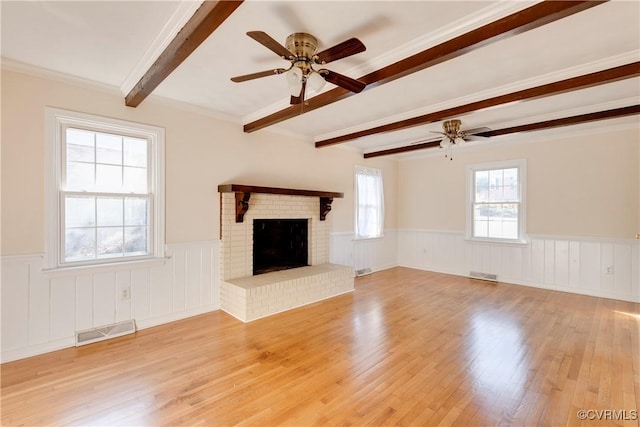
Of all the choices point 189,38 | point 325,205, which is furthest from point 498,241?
point 189,38

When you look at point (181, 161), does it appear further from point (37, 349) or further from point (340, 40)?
point (340, 40)

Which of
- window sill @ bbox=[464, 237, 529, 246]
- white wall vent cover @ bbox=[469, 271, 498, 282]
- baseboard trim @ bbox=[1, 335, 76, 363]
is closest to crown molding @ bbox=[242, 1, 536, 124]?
baseboard trim @ bbox=[1, 335, 76, 363]

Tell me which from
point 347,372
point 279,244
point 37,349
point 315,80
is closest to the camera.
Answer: point 315,80

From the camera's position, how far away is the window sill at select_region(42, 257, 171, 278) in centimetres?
277

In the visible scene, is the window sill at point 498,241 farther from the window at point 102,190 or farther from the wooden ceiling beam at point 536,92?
the window at point 102,190

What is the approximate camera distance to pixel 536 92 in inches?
112

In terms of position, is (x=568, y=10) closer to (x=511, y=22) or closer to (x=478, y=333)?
(x=511, y=22)

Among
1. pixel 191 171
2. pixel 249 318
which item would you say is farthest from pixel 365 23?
pixel 249 318

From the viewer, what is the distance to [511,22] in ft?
5.95

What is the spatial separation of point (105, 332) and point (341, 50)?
11.2ft

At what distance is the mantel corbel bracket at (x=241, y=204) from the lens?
387cm

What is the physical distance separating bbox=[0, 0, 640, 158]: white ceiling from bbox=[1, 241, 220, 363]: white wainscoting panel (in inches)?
72.4

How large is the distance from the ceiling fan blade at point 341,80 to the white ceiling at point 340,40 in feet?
0.85

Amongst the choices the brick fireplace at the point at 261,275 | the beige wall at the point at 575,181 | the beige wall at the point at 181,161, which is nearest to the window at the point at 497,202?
the beige wall at the point at 575,181
